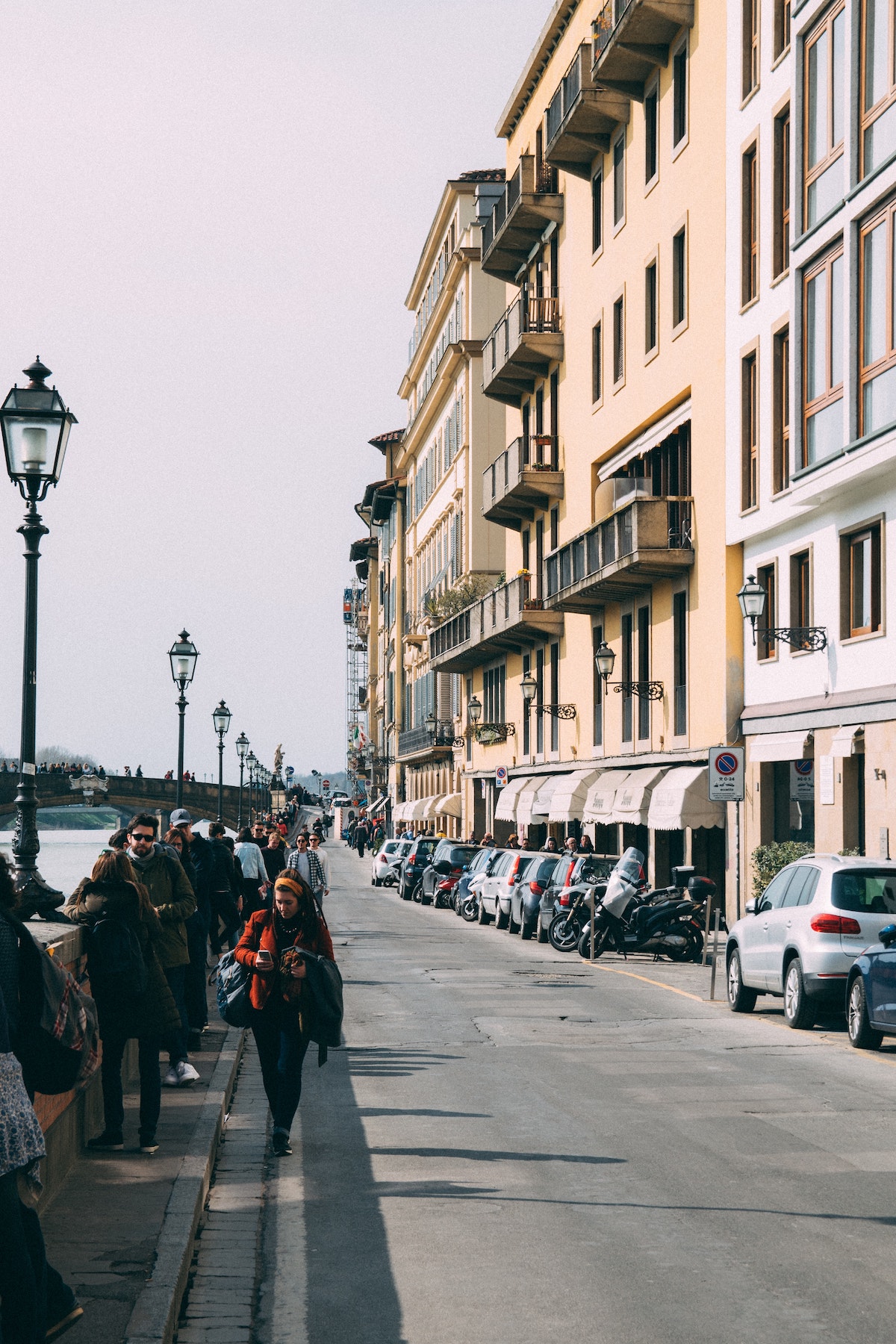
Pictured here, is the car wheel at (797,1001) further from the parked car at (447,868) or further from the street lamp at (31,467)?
the parked car at (447,868)

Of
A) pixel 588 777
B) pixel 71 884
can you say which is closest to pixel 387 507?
pixel 71 884

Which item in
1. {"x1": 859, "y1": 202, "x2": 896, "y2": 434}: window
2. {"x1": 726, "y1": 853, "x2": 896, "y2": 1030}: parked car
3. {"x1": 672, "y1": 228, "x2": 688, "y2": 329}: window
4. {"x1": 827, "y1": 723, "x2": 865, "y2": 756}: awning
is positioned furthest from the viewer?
{"x1": 672, "y1": 228, "x2": 688, "y2": 329}: window

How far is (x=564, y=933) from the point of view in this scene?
90.1 feet

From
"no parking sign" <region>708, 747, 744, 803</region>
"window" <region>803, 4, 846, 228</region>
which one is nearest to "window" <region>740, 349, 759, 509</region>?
"window" <region>803, 4, 846, 228</region>

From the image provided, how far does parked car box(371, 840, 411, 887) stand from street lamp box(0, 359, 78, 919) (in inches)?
1753

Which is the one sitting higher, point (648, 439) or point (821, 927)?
point (648, 439)

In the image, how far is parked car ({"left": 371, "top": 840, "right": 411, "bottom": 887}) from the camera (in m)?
58.2

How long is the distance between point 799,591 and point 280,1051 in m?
20.8

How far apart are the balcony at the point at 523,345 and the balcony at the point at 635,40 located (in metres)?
8.19

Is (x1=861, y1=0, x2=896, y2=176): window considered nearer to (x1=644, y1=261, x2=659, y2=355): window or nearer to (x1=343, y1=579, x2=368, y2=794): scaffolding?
(x1=644, y1=261, x2=659, y2=355): window

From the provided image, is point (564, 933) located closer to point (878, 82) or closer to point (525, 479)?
point (878, 82)

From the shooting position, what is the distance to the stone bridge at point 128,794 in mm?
101375

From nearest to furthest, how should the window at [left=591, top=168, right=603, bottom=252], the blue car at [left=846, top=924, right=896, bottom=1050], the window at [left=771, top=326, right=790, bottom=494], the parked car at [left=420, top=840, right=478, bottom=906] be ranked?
1. the blue car at [left=846, top=924, right=896, bottom=1050]
2. the window at [left=771, top=326, right=790, bottom=494]
3. the window at [left=591, top=168, right=603, bottom=252]
4. the parked car at [left=420, top=840, right=478, bottom=906]

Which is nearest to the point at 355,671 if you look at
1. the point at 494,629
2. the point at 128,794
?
the point at 128,794
